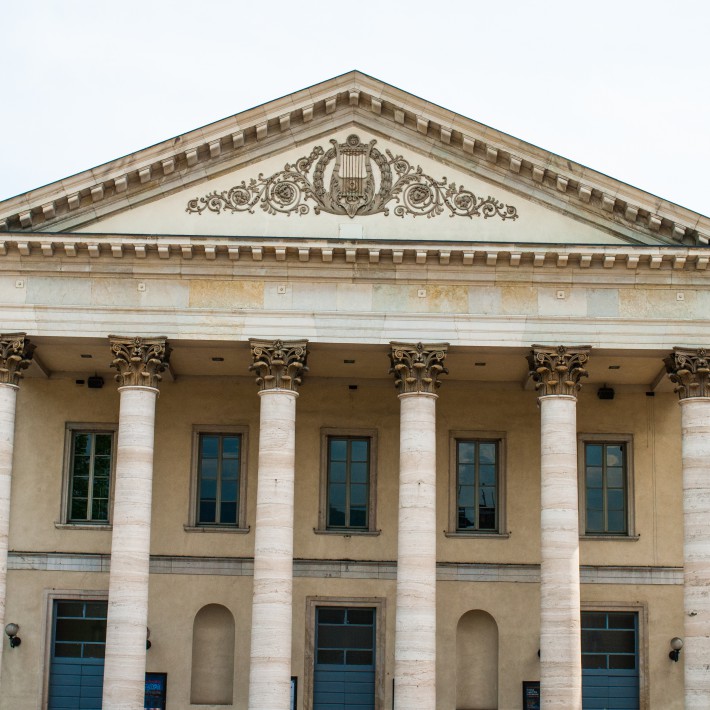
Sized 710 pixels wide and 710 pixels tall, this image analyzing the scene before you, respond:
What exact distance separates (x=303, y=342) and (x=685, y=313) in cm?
837

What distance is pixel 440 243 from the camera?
32188mm

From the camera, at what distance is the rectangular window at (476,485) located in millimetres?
36219

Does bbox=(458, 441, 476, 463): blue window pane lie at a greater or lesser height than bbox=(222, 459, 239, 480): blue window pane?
greater

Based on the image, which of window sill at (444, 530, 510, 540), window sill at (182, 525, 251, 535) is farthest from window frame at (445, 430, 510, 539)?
window sill at (182, 525, 251, 535)

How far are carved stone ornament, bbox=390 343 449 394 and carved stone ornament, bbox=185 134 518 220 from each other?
2985 millimetres

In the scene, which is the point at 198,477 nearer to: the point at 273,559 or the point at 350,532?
the point at 350,532

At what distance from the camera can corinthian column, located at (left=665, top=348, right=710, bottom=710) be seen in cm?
3128

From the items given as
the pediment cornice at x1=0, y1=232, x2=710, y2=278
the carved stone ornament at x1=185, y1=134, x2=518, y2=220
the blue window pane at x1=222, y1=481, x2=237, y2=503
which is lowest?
the blue window pane at x1=222, y1=481, x2=237, y2=503

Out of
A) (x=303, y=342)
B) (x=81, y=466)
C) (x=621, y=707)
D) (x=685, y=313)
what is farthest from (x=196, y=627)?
(x=685, y=313)

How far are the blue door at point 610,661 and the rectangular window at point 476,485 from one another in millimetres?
3294

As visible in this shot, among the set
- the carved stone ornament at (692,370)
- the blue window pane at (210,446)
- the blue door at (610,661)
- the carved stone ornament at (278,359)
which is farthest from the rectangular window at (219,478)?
the carved stone ornament at (692,370)

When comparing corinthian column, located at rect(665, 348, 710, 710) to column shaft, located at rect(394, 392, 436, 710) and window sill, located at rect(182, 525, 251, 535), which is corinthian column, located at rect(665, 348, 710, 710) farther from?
window sill, located at rect(182, 525, 251, 535)

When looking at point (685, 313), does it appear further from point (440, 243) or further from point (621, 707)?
point (621, 707)

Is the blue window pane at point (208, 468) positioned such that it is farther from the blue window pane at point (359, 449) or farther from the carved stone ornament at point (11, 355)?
the carved stone ornament at point (11, 355)
